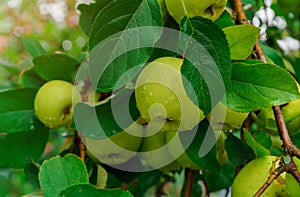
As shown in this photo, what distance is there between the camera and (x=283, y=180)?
0.69 m

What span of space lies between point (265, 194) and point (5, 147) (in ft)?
1.96

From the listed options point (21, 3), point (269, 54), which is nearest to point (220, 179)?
point (269, 54)

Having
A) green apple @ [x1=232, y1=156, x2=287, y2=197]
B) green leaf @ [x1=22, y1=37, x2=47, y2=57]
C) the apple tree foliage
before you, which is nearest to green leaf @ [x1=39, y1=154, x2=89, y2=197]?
the apple tree foliage

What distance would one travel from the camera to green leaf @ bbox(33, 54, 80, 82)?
1.01 m

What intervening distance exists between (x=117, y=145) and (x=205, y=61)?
30 cm

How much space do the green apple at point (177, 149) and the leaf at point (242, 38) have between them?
0.18 metres

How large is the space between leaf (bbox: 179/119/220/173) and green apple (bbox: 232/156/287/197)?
96 millimetres

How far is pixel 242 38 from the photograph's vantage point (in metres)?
0.74

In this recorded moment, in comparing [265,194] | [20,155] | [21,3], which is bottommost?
[21,3]

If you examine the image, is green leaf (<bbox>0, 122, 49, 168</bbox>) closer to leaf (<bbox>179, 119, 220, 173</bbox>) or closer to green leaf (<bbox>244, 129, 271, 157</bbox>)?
leaf (<bbox>179, 119, 220, 173</bbox>)

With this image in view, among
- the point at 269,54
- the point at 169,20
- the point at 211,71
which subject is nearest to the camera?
the point at 211,71

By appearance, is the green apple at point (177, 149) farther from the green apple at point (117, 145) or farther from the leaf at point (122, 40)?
the leaf at point (122, 40)

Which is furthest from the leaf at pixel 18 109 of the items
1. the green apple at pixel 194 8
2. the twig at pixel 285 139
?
the twig at pixel 285 139

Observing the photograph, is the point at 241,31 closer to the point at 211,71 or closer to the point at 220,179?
the point at 211,71
